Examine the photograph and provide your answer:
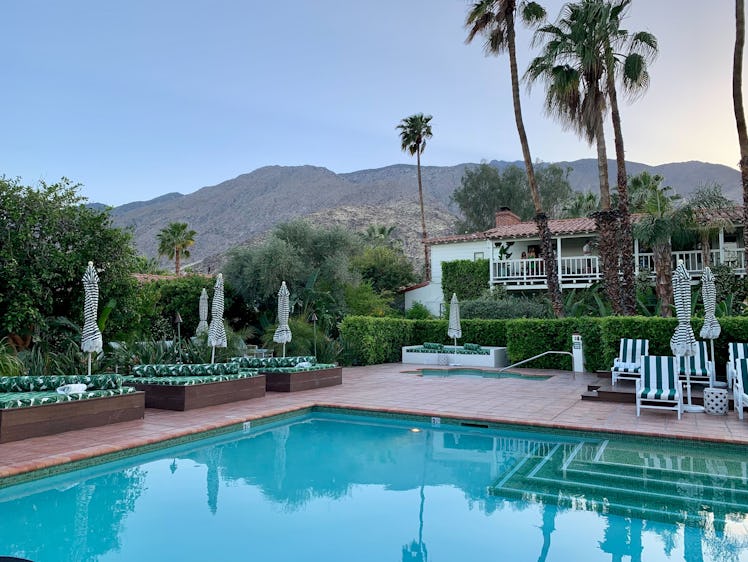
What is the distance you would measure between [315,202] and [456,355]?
78.1m

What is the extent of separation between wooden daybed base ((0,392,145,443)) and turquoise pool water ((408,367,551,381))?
909 centimetres

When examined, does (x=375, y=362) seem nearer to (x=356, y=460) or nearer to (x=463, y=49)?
(x=356, y=460)

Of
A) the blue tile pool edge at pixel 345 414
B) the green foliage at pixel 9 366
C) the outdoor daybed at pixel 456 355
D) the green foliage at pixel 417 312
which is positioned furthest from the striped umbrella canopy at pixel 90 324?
the green foliage at pixel 417 312

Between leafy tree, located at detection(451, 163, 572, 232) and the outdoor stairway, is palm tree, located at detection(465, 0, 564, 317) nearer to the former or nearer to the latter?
the outdoor stairway

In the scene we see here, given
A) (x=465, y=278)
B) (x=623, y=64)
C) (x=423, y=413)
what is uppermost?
(x=623, y=64)

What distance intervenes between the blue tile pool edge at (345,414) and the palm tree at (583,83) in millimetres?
10182

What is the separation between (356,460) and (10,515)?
4.15 metres

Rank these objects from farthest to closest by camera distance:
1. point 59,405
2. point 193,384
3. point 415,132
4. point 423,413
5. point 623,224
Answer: point 415,132 → point 623,224 → point 193,384 → point 423,413 → point 59,405

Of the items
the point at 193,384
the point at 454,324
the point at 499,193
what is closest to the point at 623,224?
the point at 454,324

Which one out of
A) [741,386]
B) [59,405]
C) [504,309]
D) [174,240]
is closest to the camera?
[59,405]

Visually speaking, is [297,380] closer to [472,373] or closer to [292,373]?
[292,373]

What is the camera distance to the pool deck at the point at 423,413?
23.7 feet

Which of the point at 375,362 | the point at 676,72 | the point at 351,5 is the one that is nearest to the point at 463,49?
the point at 351,5

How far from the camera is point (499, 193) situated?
168ft
